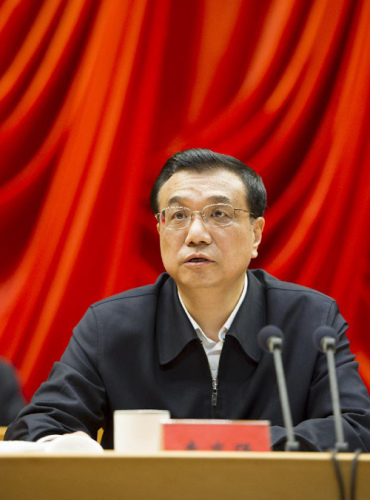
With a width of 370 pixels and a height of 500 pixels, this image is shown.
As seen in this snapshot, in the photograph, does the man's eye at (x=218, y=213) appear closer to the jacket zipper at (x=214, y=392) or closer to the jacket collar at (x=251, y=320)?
the jacket collar at (x=251, y=320)

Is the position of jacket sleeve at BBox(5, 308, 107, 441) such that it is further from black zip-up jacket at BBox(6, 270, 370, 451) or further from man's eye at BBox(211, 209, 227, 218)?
man's eye at BBox(211, 209, 227, 218)

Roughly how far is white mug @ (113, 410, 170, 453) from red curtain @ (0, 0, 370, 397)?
1.16 m

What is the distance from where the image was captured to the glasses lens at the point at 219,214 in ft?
5.84

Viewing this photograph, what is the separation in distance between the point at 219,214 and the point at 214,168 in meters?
0.13

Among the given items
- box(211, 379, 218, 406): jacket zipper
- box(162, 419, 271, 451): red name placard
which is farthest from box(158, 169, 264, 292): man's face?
box(162, 419, 271, 451): red name placard

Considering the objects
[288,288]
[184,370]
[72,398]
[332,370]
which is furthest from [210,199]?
[332,370]

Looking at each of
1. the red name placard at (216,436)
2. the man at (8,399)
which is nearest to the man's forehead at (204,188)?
the man at (8,399)

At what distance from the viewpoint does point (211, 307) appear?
5.94 feet

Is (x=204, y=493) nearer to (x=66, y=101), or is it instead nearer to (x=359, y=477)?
(x=359, y=477)

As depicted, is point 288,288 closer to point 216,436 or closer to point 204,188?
point 204,188

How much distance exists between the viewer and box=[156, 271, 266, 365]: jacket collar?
5.56ft

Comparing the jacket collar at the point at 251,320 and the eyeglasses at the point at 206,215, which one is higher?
the eyeglasses at the point at 206,215

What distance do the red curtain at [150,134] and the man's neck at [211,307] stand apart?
0.47 m

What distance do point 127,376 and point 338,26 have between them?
1.30m
